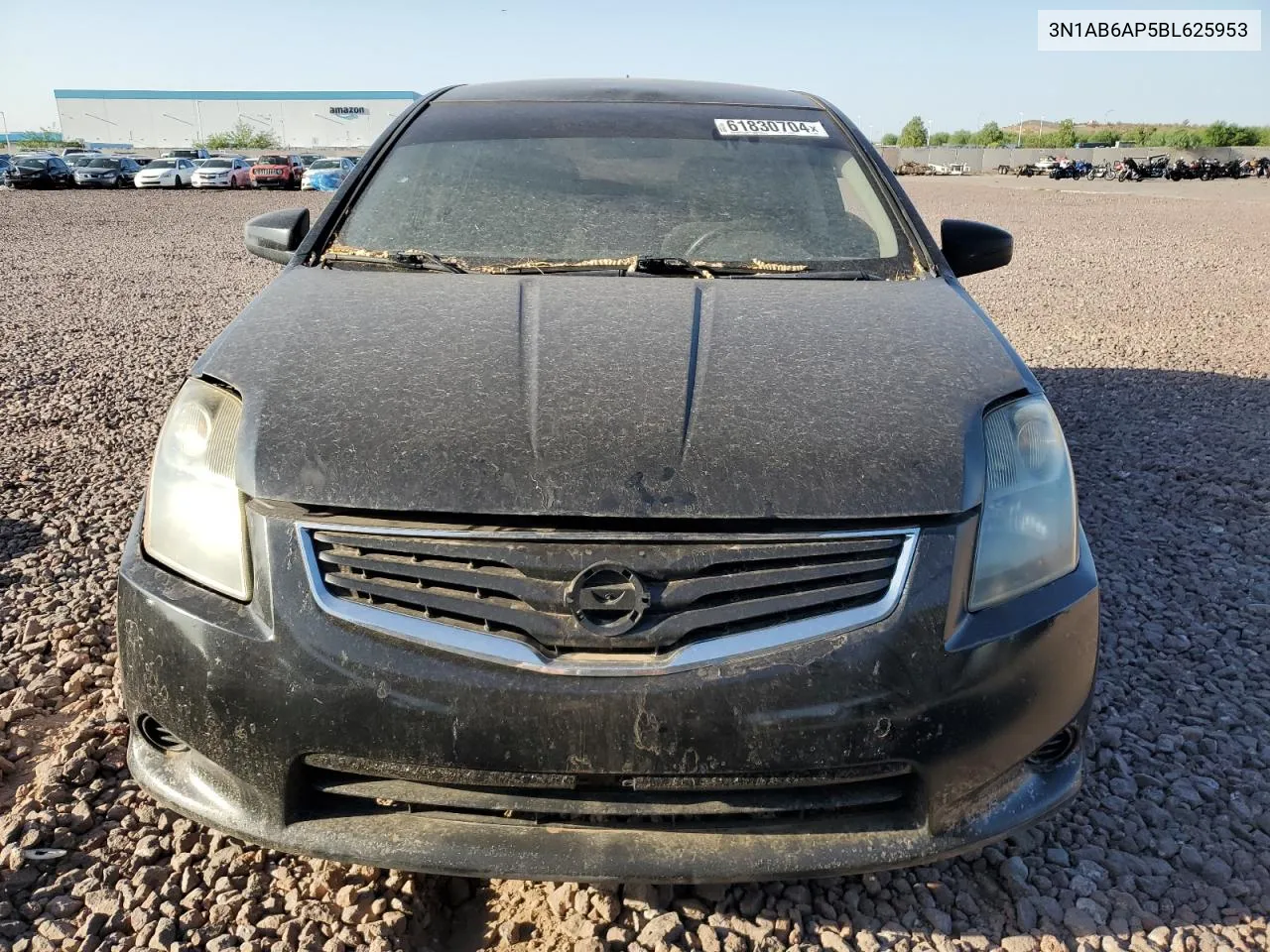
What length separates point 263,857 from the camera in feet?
7.11

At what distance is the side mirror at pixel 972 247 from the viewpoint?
10.3 ft

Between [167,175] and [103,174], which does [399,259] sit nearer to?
[167,175]

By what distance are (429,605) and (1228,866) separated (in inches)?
74.4

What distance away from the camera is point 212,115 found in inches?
3585

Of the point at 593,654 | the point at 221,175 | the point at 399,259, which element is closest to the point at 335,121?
the point at 221,175

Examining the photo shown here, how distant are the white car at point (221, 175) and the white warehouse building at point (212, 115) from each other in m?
55.1

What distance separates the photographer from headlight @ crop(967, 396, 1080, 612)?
1.75 meters

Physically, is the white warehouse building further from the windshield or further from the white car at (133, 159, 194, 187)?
the windshield

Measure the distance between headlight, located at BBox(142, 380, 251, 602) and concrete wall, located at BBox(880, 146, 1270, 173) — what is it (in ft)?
226

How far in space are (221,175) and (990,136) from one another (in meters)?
106

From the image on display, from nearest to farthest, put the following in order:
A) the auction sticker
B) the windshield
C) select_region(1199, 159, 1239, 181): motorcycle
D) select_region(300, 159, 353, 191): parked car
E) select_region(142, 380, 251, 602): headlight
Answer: select_region(142, 380, 251, 602): headlight → the windshield → the auction sticker → select_region(300, 159, 353, 191): parked car → select_region(1199, 159, 1239, 181): motorcycle

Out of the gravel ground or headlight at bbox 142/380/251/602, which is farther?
the gravel ground

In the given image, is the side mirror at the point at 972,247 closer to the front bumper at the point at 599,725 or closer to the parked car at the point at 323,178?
the front bumper at the point at 599,725

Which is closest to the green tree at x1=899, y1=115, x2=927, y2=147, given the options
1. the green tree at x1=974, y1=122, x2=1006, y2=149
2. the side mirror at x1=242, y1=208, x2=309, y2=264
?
the green tree at x1=974, y1=122, x2=1006, y2=149
